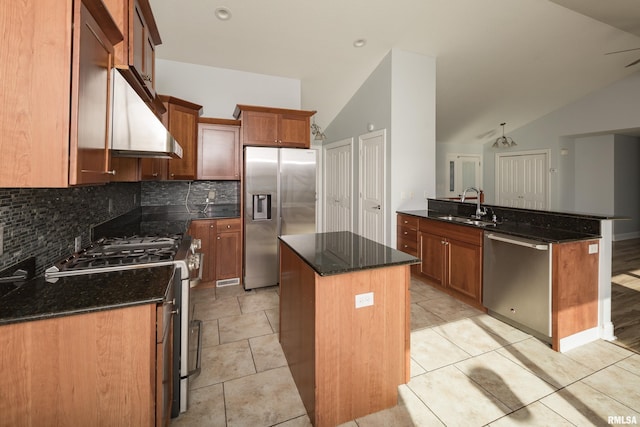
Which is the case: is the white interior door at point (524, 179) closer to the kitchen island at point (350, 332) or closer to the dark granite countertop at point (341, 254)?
the dark granite countertop at point (341, 254)

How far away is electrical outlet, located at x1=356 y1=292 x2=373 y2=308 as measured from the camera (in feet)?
5.47

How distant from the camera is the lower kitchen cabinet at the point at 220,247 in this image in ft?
12.1

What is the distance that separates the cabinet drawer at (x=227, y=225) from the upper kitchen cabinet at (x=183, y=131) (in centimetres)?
66

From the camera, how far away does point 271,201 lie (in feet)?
12.4

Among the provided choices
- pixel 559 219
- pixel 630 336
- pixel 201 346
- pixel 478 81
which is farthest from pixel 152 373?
pixel 478 81

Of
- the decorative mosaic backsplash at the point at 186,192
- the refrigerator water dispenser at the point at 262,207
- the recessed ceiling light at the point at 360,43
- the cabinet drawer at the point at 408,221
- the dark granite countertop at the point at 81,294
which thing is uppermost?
the recessed ceiling light at the point at 360,43

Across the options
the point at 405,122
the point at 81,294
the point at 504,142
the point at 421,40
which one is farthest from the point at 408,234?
the point at 504,142

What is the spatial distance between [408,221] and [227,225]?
2383 millimetres

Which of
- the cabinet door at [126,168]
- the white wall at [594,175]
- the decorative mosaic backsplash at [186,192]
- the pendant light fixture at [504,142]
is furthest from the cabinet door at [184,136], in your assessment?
the white wall at [594,175]

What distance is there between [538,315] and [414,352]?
1099 millimetres

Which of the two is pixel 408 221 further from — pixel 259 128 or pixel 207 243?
pixel 207 243

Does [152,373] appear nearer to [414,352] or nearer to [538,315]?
[414,352]

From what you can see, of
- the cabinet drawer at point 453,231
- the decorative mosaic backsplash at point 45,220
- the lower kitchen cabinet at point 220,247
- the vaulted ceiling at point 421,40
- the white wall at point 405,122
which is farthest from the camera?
the white wall at point 405,122

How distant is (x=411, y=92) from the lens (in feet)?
13.6
